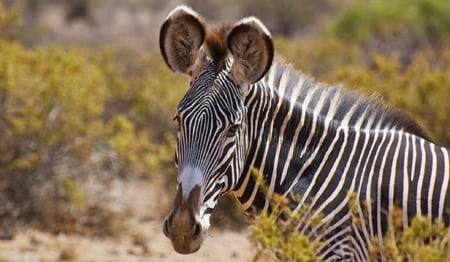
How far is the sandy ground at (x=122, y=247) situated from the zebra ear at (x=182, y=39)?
12.7 feet

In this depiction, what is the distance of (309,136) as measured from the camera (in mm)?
5242

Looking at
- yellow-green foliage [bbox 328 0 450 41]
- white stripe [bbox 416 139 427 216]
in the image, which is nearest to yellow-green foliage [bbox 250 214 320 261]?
white stripe [bbox 416 139 427 216]

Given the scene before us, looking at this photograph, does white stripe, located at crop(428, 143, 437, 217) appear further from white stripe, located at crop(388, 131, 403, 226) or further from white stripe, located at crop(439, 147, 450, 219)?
white stripe, located at crop(388, 131, 403, 226)

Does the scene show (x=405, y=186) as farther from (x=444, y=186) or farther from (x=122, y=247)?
(x=122, y=247)

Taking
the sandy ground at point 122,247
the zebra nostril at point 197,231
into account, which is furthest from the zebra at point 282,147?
the sandy ground at point 122,247

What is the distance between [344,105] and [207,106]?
2.95 feet

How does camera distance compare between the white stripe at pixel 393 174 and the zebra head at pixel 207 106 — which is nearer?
the zebra head at pixel 207 106

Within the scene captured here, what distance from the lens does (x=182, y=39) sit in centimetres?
521

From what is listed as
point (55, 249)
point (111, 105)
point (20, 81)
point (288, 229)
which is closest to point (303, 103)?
point (288, 229)

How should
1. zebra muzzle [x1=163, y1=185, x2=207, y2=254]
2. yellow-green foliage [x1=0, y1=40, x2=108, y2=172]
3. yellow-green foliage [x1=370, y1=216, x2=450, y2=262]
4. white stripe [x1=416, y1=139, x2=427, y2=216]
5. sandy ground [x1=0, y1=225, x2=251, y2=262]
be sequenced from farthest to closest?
yellow-green foliage [x1=0, y1=40, x2=108, y2=172], sandy ground [x1=0, y1=225, x2=251, y2=262], white stripe [x1=416, y1=139, x2=427, y2=216], zebra muzzle [x1=163, y1=185, x2=207, y2=254], yellow-green foliage [x1=370, y1=216, x2=450, y2=262]

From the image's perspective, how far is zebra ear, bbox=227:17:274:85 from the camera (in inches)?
194

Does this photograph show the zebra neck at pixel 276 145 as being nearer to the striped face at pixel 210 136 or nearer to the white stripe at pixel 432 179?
the striped face at pixel 210 136

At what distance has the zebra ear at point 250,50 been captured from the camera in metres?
4.93

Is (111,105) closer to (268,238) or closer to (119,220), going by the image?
(119,220)
